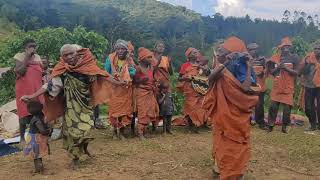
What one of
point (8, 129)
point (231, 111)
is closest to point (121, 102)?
point (8, 129)

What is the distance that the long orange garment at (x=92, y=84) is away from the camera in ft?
19.6

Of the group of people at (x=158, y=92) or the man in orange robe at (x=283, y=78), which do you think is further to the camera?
the man in orange robe at (x=283, y=78)

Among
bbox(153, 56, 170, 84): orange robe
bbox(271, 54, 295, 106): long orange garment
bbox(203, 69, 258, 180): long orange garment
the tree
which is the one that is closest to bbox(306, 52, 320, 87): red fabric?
bbox(271, 54, 295, 106): long orange garment

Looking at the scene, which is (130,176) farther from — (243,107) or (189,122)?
(189,122)

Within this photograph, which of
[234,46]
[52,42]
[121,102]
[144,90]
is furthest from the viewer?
[52,42]

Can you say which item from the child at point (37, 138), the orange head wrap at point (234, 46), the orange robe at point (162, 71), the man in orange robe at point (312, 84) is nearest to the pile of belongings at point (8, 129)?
the child at point (37, 138)

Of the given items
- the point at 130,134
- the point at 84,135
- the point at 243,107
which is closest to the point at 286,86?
the point at 130,134

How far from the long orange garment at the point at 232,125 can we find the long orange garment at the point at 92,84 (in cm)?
172

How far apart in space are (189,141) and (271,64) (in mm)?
2493

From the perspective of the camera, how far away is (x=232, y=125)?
521 centimetres

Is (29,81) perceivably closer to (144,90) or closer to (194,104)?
(144,90)

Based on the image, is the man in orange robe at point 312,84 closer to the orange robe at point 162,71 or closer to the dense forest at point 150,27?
the orange robe at point 162,71

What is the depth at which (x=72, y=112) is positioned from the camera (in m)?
6.02

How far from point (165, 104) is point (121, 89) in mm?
981
